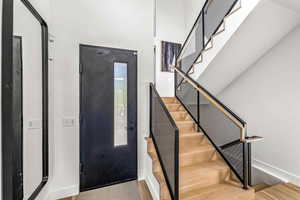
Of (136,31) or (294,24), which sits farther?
(136,31)

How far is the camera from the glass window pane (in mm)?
2580

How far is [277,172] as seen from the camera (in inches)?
96.3

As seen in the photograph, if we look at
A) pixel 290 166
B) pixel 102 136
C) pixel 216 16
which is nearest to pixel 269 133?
pixel 290 166

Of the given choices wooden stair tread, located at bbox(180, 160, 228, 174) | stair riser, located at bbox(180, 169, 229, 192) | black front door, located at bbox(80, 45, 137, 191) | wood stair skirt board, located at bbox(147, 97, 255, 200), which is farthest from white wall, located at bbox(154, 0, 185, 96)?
stair riser, located at bbox(180, 169, 229, 192)

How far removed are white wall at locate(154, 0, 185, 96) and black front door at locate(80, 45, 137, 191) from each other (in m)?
1.92

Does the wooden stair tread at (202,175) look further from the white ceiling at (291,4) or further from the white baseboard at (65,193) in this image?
the white ceiling at (291,4)

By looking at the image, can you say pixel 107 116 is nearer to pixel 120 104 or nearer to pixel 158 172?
pixel 120 104

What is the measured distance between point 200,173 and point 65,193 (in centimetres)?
215

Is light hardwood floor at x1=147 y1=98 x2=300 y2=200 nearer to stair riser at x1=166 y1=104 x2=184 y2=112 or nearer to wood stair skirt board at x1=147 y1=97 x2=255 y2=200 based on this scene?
wood stair skirt board at x1=147 y1=97 x2=255 y2=200

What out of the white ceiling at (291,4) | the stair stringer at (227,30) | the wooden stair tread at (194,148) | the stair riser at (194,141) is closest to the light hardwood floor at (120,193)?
the wooden stair tread at (194,148)

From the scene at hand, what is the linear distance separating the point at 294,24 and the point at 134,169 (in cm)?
362

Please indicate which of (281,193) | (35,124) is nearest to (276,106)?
(281,193)

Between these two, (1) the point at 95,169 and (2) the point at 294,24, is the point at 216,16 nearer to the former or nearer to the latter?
(2) the point at 294,24

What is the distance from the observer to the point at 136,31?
2732 millimetres
